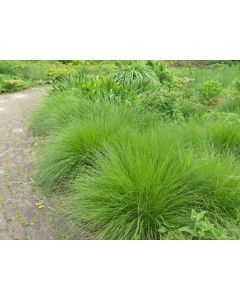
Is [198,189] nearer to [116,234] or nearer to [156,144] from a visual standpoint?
[156,144]

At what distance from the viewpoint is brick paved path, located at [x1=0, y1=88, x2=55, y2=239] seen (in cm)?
309

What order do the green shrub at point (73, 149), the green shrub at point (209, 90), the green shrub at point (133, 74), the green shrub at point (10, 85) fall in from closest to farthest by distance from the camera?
the green shrub at point (73, 149)
the green shrub at point (133, 74)
the green shrub at point (209, 90)
the green shrub at point (10, 85)

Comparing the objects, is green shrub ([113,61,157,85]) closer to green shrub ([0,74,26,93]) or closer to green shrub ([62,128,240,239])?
green shrub ([0,74,26,93])

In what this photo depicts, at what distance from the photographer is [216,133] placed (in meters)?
4.09

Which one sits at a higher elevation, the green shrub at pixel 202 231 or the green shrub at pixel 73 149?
the green shrub at pixel 73 149

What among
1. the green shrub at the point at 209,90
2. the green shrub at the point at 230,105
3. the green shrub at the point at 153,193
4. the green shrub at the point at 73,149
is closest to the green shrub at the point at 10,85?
the green shrub at the point at 209,90

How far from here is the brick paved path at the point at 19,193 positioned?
309cm

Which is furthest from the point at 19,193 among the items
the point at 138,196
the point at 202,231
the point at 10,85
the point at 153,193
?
the point at 10,85

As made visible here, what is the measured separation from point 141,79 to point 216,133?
3.34 meters

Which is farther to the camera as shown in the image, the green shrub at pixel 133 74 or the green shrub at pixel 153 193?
the green shrub at pixel 133 74

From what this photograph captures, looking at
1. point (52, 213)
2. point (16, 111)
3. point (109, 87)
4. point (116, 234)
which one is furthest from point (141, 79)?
point (116, 234)

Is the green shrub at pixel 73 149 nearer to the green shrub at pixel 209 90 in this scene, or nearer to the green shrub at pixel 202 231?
the green shrub at pixel 202 231

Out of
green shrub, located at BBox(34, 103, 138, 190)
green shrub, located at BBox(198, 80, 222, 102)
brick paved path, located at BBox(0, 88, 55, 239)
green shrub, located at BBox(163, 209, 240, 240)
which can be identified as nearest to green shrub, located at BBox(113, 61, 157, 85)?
green shrub, located at BBox(198, 80, 222, 102)

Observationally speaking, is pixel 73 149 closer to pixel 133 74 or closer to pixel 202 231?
pixel 202 231
